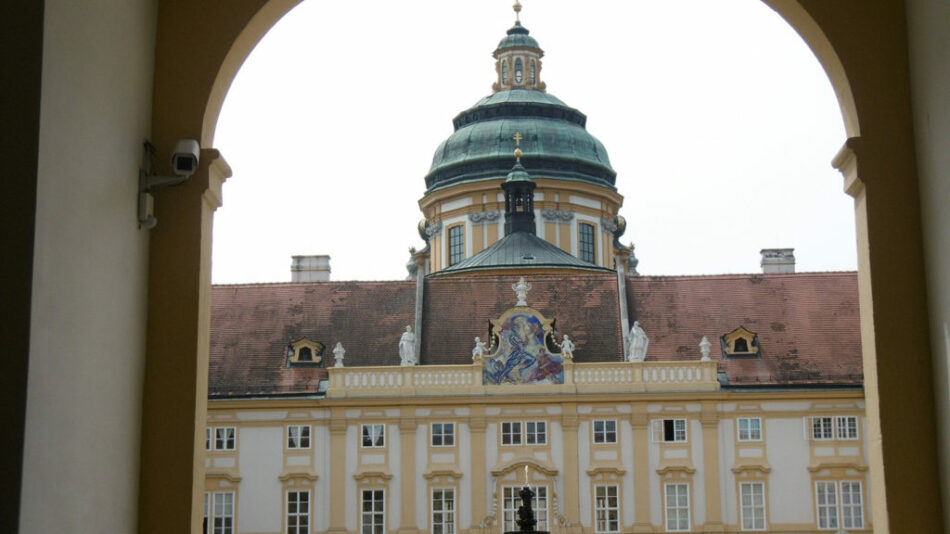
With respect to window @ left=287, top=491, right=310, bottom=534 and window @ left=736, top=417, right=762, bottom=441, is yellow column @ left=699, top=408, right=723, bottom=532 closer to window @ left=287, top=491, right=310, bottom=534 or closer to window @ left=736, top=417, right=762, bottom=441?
window @ left=736, top=417, right=762, bottom=441

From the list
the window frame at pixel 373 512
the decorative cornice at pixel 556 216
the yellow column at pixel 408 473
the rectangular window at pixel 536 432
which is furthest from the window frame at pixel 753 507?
the decorative cornice at pixel 556 216

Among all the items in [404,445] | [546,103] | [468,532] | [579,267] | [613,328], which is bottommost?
[468,532]

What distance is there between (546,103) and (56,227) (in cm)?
5055

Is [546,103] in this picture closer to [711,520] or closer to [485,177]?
[485,177]

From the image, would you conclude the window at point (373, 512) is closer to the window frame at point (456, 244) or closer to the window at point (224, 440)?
the window at point (224, 440)

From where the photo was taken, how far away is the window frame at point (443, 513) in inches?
1300

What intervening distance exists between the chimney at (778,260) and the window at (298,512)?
18333mm

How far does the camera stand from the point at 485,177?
5153 cm

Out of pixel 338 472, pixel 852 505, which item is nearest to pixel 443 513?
pixel 338 472

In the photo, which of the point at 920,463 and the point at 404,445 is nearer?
the point at 920,463

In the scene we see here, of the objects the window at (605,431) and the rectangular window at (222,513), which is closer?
the rectangular window at (222,513)

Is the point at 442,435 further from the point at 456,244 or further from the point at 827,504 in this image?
the point at 456,244

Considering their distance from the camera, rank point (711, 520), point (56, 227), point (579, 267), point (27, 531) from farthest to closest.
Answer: point (579, 267)
point (711, 520)
point (56, 227)
point (27, 531)

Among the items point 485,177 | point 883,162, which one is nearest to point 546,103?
point 485,177
